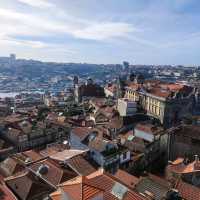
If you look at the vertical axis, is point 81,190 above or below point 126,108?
above

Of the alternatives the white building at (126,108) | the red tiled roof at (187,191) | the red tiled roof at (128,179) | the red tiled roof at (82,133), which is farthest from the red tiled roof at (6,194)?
the white building at (126,108)

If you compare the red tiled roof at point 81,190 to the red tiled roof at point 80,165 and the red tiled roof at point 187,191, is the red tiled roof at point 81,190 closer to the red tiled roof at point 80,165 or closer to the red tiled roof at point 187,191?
the red tiled roof at point 187,191

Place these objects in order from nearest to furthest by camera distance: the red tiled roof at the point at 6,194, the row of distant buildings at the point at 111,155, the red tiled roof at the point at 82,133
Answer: the row of distant buildings at the point at 111,155 → the red tiled roof at the point at 6,194 → the red tiled roof at the point at 82,133

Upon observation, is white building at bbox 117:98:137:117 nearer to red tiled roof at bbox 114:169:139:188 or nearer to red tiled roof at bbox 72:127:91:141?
red tiled roof at bbox 72:127:91:141

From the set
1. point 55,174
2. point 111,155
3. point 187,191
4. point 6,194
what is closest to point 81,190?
point 6,194

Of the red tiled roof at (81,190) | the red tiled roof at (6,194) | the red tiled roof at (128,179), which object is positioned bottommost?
the red tiled roof at (6,194)

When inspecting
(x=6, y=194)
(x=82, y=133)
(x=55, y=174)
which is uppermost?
(x=82, y=133)

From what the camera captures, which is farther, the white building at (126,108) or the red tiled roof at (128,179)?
the white building at (126,108)

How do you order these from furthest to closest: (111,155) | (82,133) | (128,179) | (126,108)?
(126,108) < (82,133) < (111,155) < (128,179)

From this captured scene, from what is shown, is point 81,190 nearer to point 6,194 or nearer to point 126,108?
point 6,194

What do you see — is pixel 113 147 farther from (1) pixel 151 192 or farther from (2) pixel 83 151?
(1) pixel 151 192

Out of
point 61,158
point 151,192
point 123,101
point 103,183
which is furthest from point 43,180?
point 123,101
